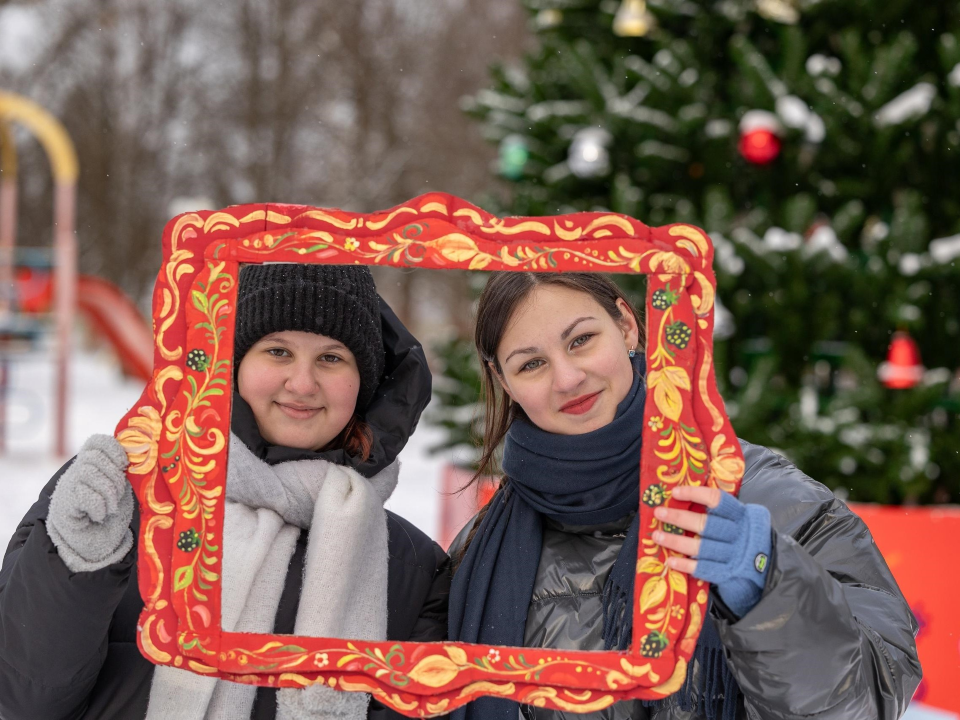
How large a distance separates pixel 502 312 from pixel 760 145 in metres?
2.69

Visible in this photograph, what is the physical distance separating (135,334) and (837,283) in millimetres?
10031

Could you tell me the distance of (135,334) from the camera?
11.8 m

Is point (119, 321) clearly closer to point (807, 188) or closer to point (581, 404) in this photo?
point (807, 188)

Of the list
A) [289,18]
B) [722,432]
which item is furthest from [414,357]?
[289,18]

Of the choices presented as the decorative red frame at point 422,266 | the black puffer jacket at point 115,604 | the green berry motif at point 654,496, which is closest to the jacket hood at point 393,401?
the black puffer jacket at point 115,604

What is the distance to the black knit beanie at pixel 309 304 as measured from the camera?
1.35 metres

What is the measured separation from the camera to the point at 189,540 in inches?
51.3

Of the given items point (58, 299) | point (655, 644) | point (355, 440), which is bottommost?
point (655, 644)

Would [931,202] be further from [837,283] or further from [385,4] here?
[385,4]

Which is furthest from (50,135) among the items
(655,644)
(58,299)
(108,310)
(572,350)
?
(655,644)

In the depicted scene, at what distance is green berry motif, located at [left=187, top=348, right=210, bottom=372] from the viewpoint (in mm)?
1305

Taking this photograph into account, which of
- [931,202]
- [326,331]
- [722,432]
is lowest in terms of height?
[722,432]

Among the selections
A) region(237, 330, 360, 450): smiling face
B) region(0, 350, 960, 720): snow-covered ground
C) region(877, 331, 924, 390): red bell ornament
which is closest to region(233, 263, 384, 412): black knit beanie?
region(237, 330, 360, 450): smiling face

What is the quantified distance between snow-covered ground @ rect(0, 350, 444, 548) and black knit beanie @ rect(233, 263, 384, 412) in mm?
271
